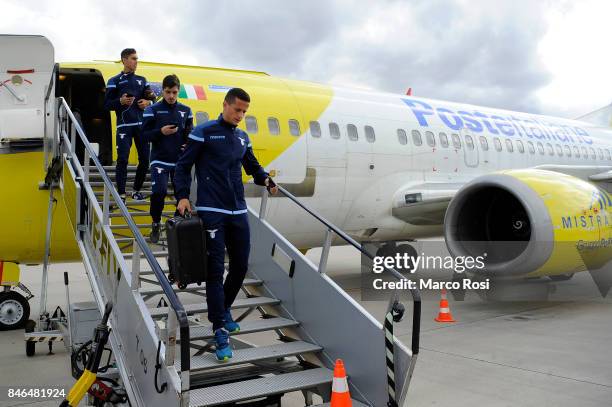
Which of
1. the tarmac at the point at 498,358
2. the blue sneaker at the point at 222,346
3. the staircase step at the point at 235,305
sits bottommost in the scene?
the tarmac at the point at 498,358

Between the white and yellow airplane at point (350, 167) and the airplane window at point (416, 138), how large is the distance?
0.04 metres

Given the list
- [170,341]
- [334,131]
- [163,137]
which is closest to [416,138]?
[334,131]

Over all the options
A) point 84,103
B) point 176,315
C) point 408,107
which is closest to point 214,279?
point 176,315

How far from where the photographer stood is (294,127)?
8.44 meters

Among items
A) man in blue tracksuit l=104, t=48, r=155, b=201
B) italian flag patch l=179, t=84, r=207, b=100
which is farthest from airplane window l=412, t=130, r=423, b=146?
man in blue tracksuit l=104, t=48, r=155, b=201

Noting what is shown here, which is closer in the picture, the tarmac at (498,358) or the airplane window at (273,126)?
the tarmac at (498,358)

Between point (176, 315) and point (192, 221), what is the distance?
2.44 ft

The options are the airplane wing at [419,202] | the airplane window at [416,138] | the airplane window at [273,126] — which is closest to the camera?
the airplane window at [273,126]

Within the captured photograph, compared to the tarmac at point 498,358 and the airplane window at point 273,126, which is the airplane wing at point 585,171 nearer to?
the tarmac at point 498,358

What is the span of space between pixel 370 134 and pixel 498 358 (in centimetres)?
451

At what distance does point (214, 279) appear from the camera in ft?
12.8

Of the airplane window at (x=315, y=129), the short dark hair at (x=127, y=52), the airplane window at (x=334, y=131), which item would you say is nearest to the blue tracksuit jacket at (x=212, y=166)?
Answer: the short dark hair at (x=127, y=52)

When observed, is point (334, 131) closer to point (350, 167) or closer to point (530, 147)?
point (350, 167)

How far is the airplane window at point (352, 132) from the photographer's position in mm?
9156
